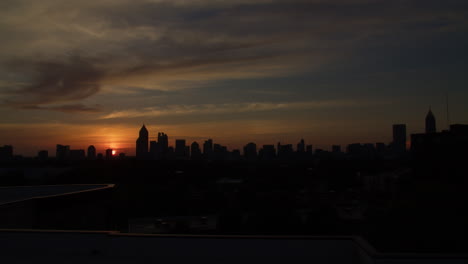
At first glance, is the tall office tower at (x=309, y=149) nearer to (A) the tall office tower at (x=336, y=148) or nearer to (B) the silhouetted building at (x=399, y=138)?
(A) the tall office tower at (x=336, y=148)

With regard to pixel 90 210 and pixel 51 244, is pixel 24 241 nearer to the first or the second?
pixel 51 244

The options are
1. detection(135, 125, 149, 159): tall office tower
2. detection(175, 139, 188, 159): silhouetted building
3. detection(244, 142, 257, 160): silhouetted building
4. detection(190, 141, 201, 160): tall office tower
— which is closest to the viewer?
detection(135, 125, 149, 159): tall office tower

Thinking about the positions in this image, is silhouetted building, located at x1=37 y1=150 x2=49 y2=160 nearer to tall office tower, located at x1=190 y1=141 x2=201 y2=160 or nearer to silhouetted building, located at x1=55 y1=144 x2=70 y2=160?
silhouetted building, located at x1=55 y1=144 x2=70 y2=160

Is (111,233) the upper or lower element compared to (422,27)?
lower

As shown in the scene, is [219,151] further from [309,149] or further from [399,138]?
[399,138]

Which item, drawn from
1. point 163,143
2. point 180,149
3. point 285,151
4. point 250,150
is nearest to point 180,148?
point 180,149

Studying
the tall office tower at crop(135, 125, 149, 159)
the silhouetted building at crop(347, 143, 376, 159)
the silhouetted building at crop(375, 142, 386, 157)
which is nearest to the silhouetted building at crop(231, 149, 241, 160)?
the silhouetted building at crop(347, 143, 376, 159)

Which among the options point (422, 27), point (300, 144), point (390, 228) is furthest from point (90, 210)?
point (300, 144)
